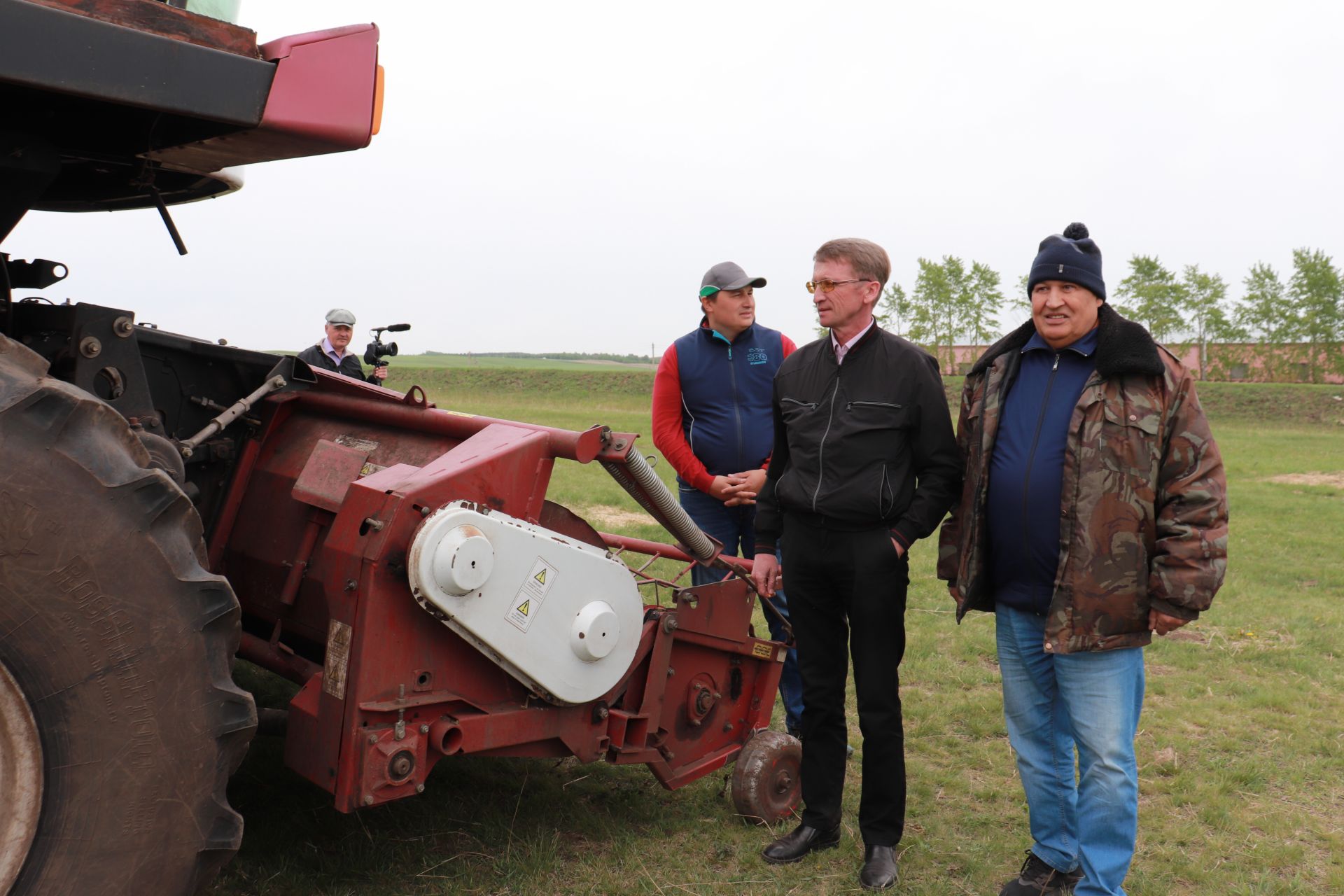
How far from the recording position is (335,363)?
29.5 feet

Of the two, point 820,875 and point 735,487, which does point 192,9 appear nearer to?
point 735,487

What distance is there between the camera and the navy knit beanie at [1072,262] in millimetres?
3197

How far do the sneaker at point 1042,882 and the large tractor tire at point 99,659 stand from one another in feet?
8.16

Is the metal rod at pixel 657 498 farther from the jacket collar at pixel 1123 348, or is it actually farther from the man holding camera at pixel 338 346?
the man holding camera at pixel 338 346

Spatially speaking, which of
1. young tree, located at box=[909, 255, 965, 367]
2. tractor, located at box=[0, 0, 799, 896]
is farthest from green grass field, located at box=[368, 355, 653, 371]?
tractor, located at box=[0, 0, 799, 896]

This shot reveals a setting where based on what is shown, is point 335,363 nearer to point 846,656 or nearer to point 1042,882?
point 846,656

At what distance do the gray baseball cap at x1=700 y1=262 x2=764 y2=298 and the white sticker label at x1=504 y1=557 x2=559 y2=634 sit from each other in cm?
188

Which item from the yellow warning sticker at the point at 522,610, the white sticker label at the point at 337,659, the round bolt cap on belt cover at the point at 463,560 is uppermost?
the round bolt cap on belt cover at the point at 463,560

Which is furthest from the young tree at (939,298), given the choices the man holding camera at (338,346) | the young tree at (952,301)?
the man holding camera at (338,346)

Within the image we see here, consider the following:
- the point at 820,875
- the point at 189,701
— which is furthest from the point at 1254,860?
the point at 189,701

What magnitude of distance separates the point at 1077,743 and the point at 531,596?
1.76 metres

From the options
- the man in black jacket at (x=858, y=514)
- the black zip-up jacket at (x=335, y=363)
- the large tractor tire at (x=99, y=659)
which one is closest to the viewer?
the large tractor tire at (x=99, y=659)

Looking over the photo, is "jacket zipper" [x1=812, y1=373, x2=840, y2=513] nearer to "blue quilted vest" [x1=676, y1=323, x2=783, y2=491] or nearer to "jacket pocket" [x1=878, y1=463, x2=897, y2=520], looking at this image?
"jacket pocket" [x1=878, y1=463, x2=897, y2=520]

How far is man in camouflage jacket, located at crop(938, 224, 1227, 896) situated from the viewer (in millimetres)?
3059
